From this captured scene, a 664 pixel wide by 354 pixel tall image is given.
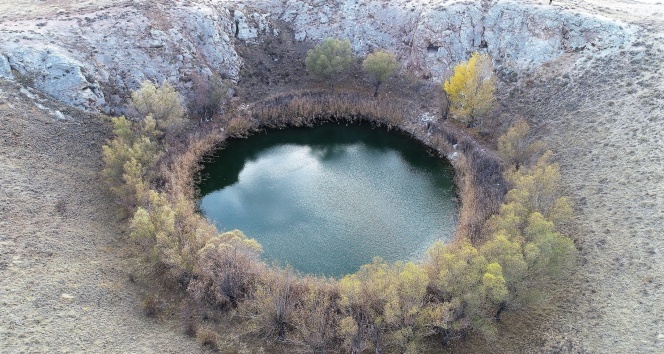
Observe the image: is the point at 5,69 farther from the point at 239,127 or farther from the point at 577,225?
the point at 577,225

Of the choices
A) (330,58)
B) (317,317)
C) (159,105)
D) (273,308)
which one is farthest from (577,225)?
(159,105)

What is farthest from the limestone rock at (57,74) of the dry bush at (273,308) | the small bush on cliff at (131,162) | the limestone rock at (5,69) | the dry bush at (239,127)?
the dry bush at (273,308)

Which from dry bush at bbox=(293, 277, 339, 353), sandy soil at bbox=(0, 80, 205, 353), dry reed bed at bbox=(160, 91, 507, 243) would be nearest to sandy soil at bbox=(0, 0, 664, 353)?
sandy soil at bbox=(0, 80, 205, 353)

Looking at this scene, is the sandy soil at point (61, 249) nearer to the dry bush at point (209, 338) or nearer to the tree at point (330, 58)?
the dry bush at point (209, 338)

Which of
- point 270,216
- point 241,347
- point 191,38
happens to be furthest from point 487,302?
point 191,38

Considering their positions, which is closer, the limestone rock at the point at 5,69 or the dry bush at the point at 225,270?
the dry bush at the point at 225,270

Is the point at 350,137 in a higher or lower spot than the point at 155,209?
higher

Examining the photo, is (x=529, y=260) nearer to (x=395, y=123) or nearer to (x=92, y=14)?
(x=395, y=123)

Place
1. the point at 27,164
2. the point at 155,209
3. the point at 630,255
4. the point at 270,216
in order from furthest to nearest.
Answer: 1. the point at 270,216
2. the point at 27,164
3. the point at 155,209
4. the point at 630,255
